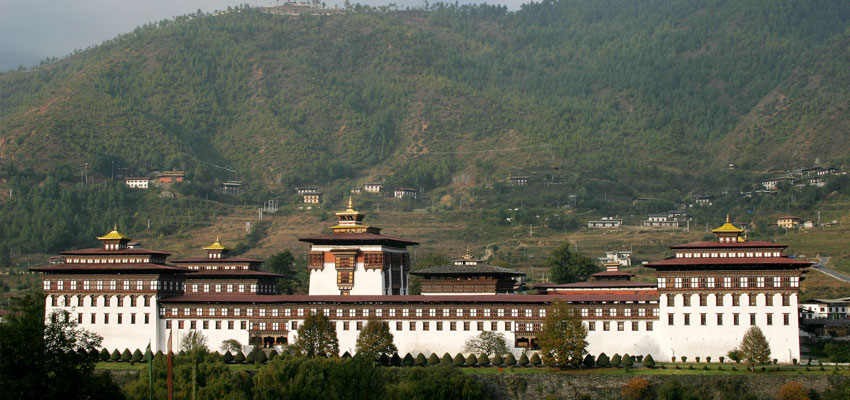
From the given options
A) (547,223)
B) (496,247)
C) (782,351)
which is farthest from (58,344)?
(547,223)

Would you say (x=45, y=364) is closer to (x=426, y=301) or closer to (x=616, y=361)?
(x=426, y=301)

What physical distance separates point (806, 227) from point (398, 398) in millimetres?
113793

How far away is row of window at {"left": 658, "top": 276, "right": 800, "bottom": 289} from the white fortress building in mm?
81

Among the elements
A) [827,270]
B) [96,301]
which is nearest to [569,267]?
[827,270]

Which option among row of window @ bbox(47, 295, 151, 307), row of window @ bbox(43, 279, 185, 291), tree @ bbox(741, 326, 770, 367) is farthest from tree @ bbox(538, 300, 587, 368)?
row of window @ bbox(47, 295, 151, 307)

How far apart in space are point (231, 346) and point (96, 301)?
13799mm

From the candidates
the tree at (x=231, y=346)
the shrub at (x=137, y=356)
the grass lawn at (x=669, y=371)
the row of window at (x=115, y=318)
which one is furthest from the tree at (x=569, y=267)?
the shrub at (x=137, y=356)

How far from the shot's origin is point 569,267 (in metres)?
134

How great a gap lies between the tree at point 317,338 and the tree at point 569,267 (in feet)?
147

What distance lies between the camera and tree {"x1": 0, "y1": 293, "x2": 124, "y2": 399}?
62.1m

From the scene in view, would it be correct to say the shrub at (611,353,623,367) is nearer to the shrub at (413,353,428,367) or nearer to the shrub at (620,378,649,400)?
the shrub at (620,378,649,400)

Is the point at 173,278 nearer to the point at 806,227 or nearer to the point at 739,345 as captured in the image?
the point at 739,345

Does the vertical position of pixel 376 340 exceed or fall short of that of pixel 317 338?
it falls short

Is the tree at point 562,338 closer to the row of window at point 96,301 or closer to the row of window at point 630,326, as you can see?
the row of window at point 630,326
